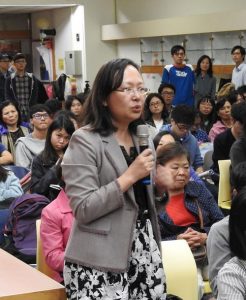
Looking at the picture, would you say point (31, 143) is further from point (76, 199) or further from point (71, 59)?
point (71, 59)

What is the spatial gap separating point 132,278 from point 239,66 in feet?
28.3

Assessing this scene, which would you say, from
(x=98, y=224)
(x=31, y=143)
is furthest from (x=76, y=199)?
(x=31, y=143)

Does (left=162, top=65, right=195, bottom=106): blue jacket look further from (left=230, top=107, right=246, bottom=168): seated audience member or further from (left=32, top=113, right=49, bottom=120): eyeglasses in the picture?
(left=230, top=107, right=246, bottom=168): seated audience member

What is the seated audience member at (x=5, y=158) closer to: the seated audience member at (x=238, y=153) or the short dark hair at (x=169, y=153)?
the seated audience member at (x=238, y=153)

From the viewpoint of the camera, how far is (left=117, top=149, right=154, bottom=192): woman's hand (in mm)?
2188

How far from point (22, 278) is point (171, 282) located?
0.70 meters

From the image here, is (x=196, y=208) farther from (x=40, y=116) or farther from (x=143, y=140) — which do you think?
(x=40, y=116)

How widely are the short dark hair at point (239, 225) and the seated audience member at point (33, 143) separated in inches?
155

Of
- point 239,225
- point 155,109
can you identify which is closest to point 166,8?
point 155,109

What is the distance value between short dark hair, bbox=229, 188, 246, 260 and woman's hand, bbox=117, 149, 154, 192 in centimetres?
46

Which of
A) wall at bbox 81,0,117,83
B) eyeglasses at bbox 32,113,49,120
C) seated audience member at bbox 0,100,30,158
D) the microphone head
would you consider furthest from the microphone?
wall at bbox 81,0,117,83

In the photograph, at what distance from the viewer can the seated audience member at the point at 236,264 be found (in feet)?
8.18

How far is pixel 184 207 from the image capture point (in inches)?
156

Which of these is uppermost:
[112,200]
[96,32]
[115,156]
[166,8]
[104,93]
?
[166,8]
